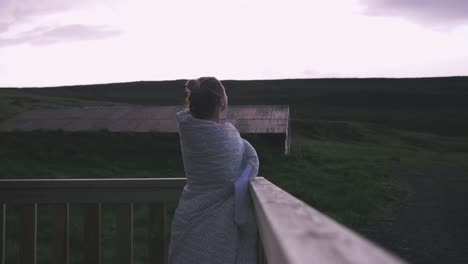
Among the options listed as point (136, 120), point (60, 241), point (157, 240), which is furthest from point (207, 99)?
point (136, 120)

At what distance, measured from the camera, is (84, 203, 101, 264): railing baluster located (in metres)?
2.91

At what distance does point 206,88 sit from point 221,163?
1.38 ft

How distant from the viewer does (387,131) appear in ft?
179

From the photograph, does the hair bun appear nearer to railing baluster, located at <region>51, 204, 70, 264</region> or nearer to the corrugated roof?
railing baluster, located at <region>51, 204, 70, 264</region>

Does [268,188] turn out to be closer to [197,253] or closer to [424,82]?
[197,253]

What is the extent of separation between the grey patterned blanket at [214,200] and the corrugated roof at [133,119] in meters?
18.0

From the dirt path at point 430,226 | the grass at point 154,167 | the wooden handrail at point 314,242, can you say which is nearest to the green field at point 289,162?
the grass at point 154,167

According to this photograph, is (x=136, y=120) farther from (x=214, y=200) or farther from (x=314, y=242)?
(x=314, y=242)

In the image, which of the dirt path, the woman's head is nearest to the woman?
the woman's head

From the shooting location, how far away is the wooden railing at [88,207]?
9.55 feet

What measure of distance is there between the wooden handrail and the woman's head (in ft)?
4.65

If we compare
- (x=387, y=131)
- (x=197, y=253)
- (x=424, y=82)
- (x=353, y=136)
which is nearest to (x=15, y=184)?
(x=197, y=253)

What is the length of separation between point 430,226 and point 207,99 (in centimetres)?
943

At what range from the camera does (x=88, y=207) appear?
2936mm
